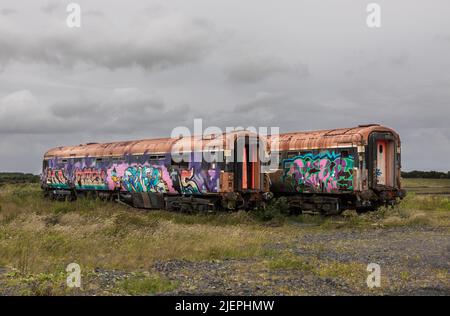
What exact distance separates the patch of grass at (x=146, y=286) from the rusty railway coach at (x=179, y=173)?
1117 centimetres

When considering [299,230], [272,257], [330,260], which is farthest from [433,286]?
[299,230]

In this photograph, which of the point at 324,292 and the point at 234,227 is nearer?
the point at 324,292

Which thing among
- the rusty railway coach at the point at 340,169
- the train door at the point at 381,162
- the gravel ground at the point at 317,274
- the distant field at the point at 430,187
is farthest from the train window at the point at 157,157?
the distant field at the point at 430,187

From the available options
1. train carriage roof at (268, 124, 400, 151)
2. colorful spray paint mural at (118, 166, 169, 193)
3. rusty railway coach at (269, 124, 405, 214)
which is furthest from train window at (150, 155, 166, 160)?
train carriage roof at (268, 124, 400, 151)

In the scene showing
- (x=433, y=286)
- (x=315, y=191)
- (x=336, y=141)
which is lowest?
(x=433, y=286)

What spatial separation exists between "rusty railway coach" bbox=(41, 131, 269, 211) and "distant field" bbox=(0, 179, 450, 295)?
3.61 ft

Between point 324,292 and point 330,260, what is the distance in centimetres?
323

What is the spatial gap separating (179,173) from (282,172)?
4.48 m

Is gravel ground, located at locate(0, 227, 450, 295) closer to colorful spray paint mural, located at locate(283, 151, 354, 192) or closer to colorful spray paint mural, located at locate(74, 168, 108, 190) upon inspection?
colorful spray paint mural, located at locate(283, 151, 354, 192)

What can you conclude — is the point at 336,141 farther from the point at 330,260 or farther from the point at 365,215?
the point at 330,260

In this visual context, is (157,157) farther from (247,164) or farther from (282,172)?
(282,172)

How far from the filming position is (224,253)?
1227 cm

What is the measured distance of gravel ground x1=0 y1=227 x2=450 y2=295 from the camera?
28.1 ft

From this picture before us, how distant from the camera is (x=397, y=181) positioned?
21062 mm
